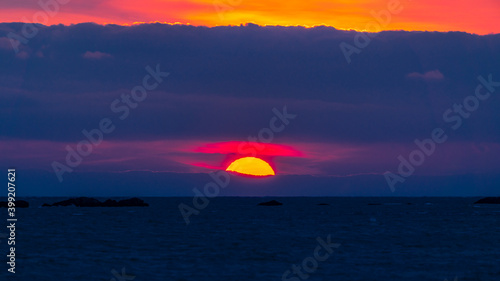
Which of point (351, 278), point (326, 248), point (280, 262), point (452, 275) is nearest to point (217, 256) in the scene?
point (280, 262)

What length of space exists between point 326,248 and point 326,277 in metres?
20.7

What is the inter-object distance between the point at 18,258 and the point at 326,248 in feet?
94.8

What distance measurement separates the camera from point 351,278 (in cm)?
4912

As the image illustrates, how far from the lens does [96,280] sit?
156 ft

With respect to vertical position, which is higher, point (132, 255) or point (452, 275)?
point (132, 255)

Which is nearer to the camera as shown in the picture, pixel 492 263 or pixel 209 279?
pixel 209 279

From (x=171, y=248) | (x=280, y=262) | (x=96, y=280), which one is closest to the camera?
(x=96, y=280)

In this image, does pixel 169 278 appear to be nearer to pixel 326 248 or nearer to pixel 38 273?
pixel 38 273

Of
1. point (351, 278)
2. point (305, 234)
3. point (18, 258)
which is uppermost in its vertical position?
point (305, 234)

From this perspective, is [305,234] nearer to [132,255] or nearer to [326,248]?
[326,248]

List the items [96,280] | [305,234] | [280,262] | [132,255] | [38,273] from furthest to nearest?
[305,234]
[132,255]
[280,262]
[38,273]
[96,280]

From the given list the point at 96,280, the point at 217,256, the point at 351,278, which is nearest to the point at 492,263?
the point at 351,278

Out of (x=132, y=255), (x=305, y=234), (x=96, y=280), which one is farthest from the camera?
(x=305, y=234)

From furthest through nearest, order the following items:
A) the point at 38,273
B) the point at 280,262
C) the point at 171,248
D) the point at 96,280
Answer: the point at 171,248
the point at 280,262
the point at 38,273
the point at 96,280
